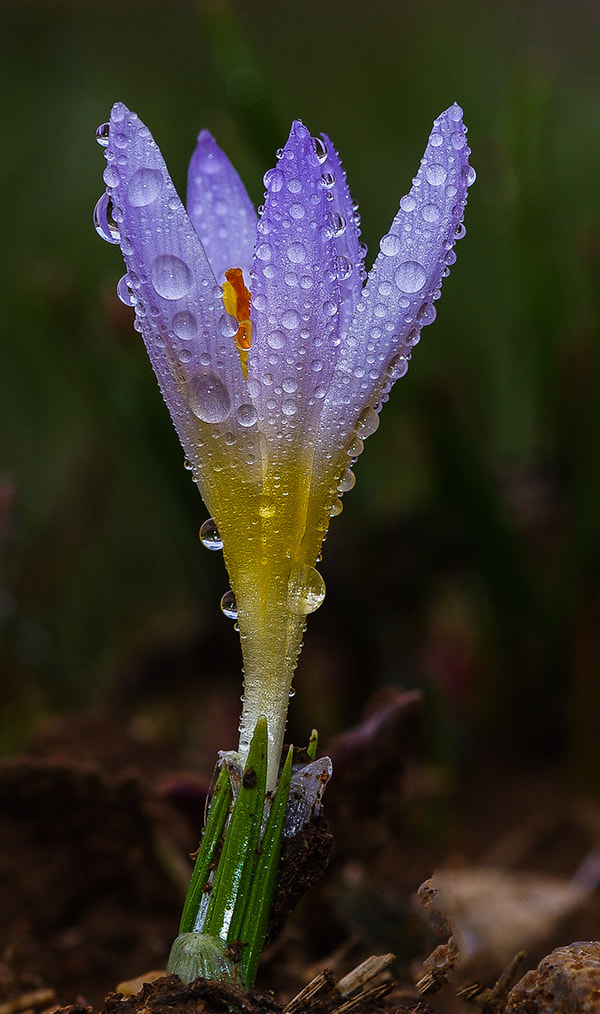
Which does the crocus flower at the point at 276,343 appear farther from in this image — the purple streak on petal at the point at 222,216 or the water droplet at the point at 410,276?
the purple streak on petal at the point at 222,216

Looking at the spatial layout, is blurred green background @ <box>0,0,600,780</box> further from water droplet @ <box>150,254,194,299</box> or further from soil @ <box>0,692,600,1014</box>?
water droplet @ <box>150,254,194,299</box>

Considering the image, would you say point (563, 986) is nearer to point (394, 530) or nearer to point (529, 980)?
point (529, 980)

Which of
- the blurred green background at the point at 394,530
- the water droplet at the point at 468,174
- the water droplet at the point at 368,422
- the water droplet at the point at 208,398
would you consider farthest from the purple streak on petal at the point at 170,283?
the blurred green background at the point at 394,530

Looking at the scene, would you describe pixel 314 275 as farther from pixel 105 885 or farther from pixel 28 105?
pixel 28 105

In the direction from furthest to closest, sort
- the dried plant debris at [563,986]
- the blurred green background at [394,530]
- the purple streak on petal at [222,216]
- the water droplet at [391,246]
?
the blurred green background at [394,530], the purple streak on petal at [222,216], the water droplet at [391,246], the dried plant debris at [563,986]

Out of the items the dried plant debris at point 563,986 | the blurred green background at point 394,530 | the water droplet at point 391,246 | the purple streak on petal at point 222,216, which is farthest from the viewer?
the blurred green background at point 394,530

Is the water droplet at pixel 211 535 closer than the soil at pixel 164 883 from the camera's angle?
Yes
